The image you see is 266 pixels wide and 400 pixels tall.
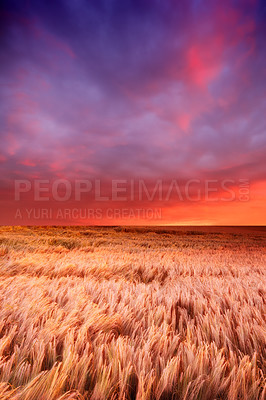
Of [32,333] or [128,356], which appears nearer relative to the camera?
[128,356]

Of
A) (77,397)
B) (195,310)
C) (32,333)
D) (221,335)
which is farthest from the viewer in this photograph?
(195,310)

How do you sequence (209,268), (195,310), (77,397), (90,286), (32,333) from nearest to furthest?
(77,397), (32,333), (195,310), (90,286), (209,268)

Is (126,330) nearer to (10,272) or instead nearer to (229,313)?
(229,313)

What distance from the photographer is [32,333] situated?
53.3 inches

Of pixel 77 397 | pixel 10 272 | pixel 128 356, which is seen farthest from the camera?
pixel 10 272

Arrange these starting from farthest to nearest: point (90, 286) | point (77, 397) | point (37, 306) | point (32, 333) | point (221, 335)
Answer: point (90, 286) → point (37, 306) → point (221, 335) → point (32, 333) → point (77, 397)

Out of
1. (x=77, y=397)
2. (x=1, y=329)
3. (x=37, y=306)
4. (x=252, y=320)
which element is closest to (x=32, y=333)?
(x=1, y=329)

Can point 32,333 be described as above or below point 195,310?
above

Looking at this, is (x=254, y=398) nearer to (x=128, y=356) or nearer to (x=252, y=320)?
(x=128, y=356)

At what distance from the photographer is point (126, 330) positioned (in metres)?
1.56

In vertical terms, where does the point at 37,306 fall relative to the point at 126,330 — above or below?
above

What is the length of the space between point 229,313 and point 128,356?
1.08 metres

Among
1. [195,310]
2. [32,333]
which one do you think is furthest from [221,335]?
[32,333]

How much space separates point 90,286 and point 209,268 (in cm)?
283
